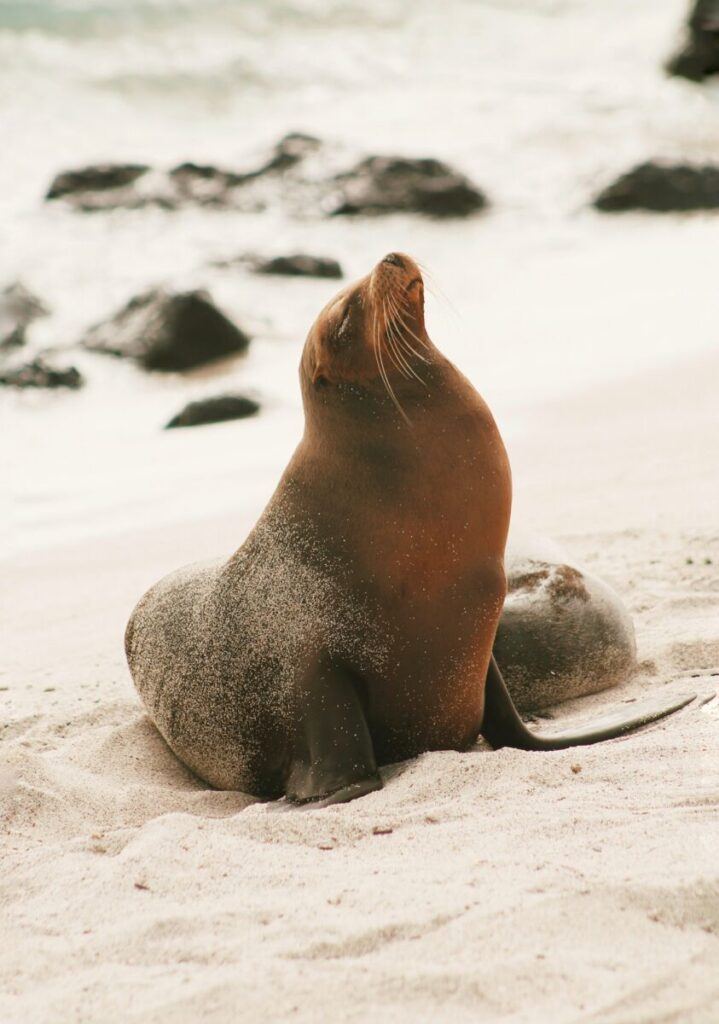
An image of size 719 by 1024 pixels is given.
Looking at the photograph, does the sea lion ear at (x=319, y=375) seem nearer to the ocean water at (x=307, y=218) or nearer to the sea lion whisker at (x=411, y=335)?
the sea lion whisker at (x=411, y=335)

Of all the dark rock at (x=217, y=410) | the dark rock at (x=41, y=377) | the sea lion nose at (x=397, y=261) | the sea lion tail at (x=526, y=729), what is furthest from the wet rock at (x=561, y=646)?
the dark rock at (x=41, y=377)

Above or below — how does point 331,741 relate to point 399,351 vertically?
below

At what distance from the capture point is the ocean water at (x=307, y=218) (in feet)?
32.3

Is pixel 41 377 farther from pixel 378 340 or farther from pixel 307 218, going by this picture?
pixel 378 340

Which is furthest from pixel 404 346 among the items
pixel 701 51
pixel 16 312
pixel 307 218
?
Result: pixel 701 51

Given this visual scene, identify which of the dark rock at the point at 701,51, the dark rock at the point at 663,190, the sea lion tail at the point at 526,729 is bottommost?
the sea lion tail at the point at 526,729

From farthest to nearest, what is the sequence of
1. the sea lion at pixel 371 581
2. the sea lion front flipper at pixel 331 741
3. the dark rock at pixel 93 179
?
the dark rock at pixel 93 179
the sea lion at pixel 371 581
the sea lion front flipper at pixel 331 741

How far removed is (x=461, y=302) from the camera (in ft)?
46.3

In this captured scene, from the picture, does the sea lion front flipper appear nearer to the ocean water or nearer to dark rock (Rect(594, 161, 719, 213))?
the ocean water

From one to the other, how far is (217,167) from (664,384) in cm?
1360

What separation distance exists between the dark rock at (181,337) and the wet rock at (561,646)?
8.72 metres

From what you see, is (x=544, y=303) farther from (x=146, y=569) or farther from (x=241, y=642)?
(x=241, y=642)

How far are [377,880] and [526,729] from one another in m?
1.36

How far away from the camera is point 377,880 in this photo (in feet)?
9.12
